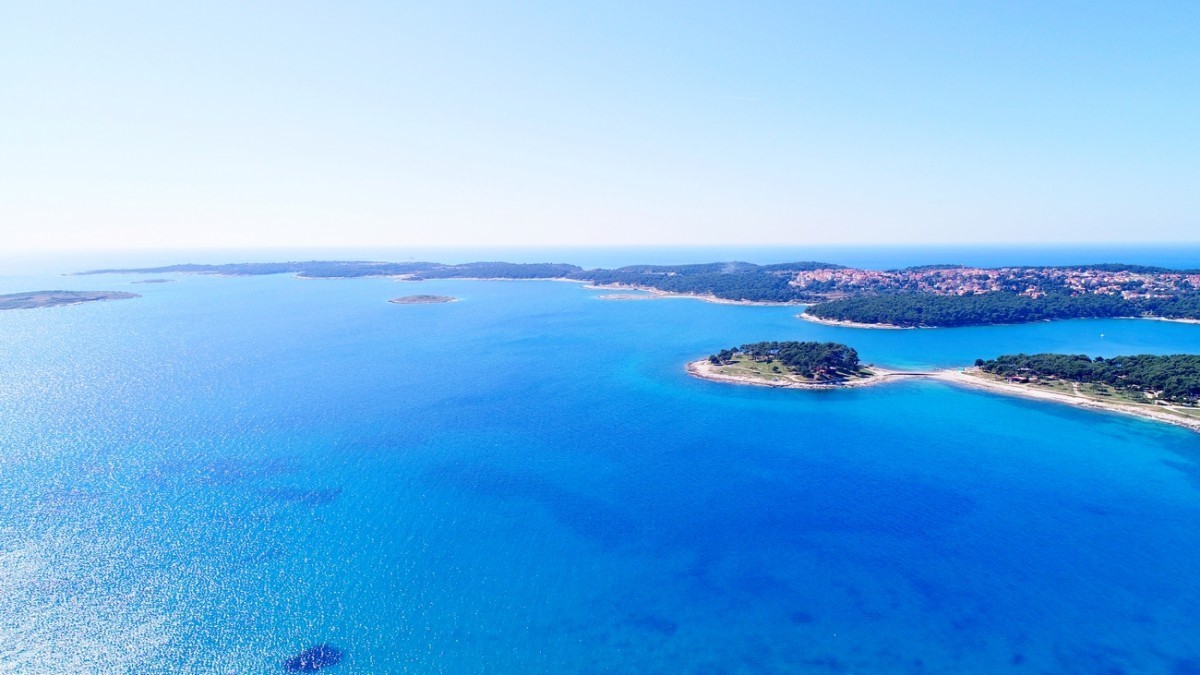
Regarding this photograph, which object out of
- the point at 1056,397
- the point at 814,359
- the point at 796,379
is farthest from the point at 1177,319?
the point at 796,379

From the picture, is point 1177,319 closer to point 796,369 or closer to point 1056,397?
point 1056,397

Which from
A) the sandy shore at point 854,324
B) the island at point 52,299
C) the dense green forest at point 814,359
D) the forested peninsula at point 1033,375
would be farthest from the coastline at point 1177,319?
the island at point 52,299

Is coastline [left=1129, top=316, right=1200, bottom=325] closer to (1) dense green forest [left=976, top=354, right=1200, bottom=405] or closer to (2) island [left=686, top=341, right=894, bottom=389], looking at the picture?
(1) dense green forest [left=976, top=354, right=1200, bottom=405]

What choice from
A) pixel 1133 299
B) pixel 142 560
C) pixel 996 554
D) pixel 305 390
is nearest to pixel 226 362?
pixel 305 390

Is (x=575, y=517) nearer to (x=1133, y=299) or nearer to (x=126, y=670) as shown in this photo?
(x=126, y=670)

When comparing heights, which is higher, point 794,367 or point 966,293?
point 966,293

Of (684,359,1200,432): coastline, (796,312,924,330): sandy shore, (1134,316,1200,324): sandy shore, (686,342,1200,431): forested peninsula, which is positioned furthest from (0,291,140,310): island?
(1134,316,1200,324): sandy shore

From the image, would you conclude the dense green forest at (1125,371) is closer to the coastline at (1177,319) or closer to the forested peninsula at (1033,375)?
the forested peninsula at (1033,375)

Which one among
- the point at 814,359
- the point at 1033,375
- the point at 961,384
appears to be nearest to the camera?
the point at 961,384
